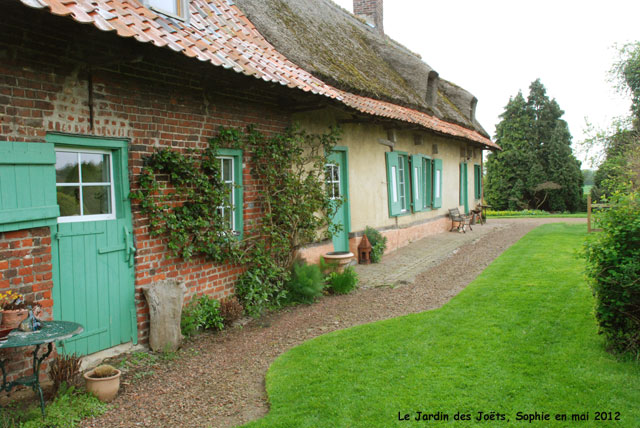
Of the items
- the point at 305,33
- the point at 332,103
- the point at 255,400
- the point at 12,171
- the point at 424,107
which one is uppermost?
the point at 305,33

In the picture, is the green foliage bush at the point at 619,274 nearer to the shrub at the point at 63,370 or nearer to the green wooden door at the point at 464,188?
the shrub at the point at 63,370

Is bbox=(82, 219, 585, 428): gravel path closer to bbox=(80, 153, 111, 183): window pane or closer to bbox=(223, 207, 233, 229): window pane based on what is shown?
bbox=(223, 207, 233, 229): window pane

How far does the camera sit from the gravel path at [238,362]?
12.1ft

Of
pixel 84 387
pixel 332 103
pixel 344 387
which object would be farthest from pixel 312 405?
pixel 332 103

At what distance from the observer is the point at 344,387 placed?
396 centimetres

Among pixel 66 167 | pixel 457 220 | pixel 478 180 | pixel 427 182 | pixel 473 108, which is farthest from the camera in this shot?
pixel 478 180

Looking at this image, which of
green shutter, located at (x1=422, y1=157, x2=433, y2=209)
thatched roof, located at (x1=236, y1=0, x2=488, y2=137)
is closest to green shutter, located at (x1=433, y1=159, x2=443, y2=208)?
green shutter, located at (x1=422, y1=157, x2=433, y2=209)

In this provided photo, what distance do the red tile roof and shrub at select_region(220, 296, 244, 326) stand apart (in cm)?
279

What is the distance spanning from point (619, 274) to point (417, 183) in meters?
8.79

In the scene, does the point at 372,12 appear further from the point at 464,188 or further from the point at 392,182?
the point at 392,182

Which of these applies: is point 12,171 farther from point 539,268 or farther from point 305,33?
point 539,268

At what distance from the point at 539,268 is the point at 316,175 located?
4.39m

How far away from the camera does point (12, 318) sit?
347 centimetres

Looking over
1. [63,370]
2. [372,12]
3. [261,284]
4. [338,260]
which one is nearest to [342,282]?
[338,260]
